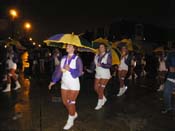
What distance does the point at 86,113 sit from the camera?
28.6ft

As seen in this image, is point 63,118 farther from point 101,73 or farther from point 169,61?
point 169,61

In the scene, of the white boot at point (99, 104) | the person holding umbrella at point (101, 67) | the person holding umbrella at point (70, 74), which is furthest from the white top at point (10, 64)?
the person holding umbrella at point (70, 74)

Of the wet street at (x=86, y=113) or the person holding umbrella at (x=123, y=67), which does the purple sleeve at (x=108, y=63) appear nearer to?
the wet street at (x=86, y=113)

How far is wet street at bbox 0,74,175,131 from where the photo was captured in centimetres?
733

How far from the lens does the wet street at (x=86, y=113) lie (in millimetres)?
7332

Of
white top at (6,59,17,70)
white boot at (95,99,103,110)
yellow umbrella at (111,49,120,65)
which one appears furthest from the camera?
white top at (6,59,17,70)

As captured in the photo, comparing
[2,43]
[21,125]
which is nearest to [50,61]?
[2,43]

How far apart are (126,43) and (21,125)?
9505 mm

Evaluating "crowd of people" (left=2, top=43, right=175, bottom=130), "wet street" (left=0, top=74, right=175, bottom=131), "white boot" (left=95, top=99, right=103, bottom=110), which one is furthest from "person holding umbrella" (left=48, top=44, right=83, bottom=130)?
"white boot" (left=95, top=99, right=103, bottom=110)

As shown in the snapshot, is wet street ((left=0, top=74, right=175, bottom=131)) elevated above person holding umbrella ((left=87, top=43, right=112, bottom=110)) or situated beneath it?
situated beneath

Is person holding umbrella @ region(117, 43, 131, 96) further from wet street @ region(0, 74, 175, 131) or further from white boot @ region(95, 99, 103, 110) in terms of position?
white boot @ region(95, 99, 103, 110)

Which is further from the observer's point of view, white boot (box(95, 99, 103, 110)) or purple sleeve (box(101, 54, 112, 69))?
white boot (box(95, 99, 103, 110))

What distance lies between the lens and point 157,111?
30.7 ft

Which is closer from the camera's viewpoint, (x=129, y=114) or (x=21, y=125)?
(x=21, y=125)
